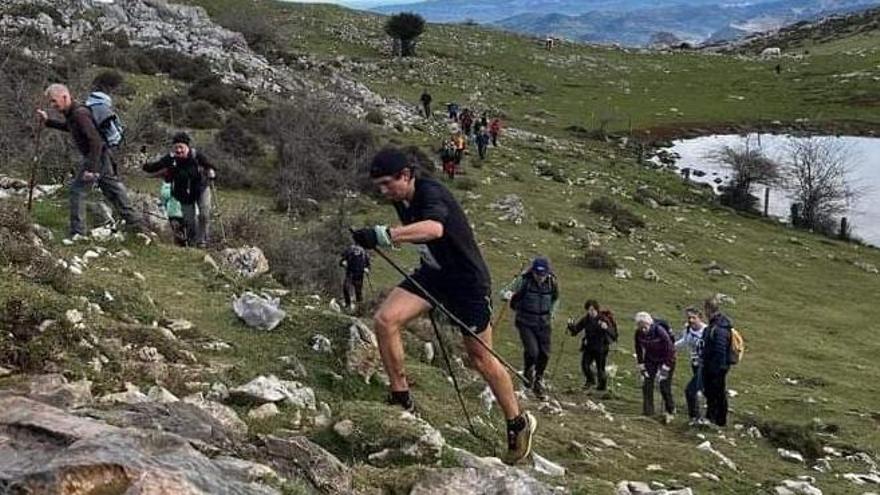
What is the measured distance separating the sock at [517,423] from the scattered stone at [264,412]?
1751mm

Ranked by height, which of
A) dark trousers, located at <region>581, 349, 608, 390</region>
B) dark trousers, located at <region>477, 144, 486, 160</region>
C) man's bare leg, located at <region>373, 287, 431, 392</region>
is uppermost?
dark trousers, located at <region>477, 144, 486, 160</region>

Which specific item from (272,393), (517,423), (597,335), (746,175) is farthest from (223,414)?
(746,175)

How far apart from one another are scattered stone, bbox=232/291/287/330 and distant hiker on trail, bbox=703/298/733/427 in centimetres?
683

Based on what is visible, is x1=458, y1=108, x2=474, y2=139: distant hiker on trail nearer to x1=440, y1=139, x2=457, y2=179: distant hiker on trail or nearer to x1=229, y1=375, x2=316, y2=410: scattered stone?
x1=440, y1=139, x2=457, y2=179: distant hiker on trail

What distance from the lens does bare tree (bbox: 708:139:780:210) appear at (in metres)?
48.1

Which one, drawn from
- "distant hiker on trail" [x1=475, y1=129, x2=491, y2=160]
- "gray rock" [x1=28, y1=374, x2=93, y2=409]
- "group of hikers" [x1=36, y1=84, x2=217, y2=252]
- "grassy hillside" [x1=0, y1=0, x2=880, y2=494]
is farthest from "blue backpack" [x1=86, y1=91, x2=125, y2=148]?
"distant hiker on trail" [x1=475, y1=129, x2=491, y2=160]

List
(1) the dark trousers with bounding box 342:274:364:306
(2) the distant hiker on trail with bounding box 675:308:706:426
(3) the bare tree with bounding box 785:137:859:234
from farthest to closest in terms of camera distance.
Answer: (3) the bare tree with bounding box 785:137:859:234
(1) the dark trousers with bounding box 342:274:364:306
(2) the distant hiker on trail with bounding box 675:308:706:426

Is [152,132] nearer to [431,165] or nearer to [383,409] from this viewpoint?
[431,165]

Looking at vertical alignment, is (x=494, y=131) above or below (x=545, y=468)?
above

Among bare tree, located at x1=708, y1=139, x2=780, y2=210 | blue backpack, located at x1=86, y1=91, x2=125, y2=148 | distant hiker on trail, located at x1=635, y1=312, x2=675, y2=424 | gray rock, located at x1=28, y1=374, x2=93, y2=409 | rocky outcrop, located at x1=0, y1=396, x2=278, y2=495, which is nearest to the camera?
rocky outcrop, located at x1=0, y1=396, x2=278, y2=495

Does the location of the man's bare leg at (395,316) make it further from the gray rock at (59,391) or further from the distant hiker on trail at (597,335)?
the distant hiker on trail at (597,335)

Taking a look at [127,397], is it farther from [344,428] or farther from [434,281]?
[434,281]

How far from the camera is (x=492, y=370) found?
758 centimetres

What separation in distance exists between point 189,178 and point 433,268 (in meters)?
8.06
